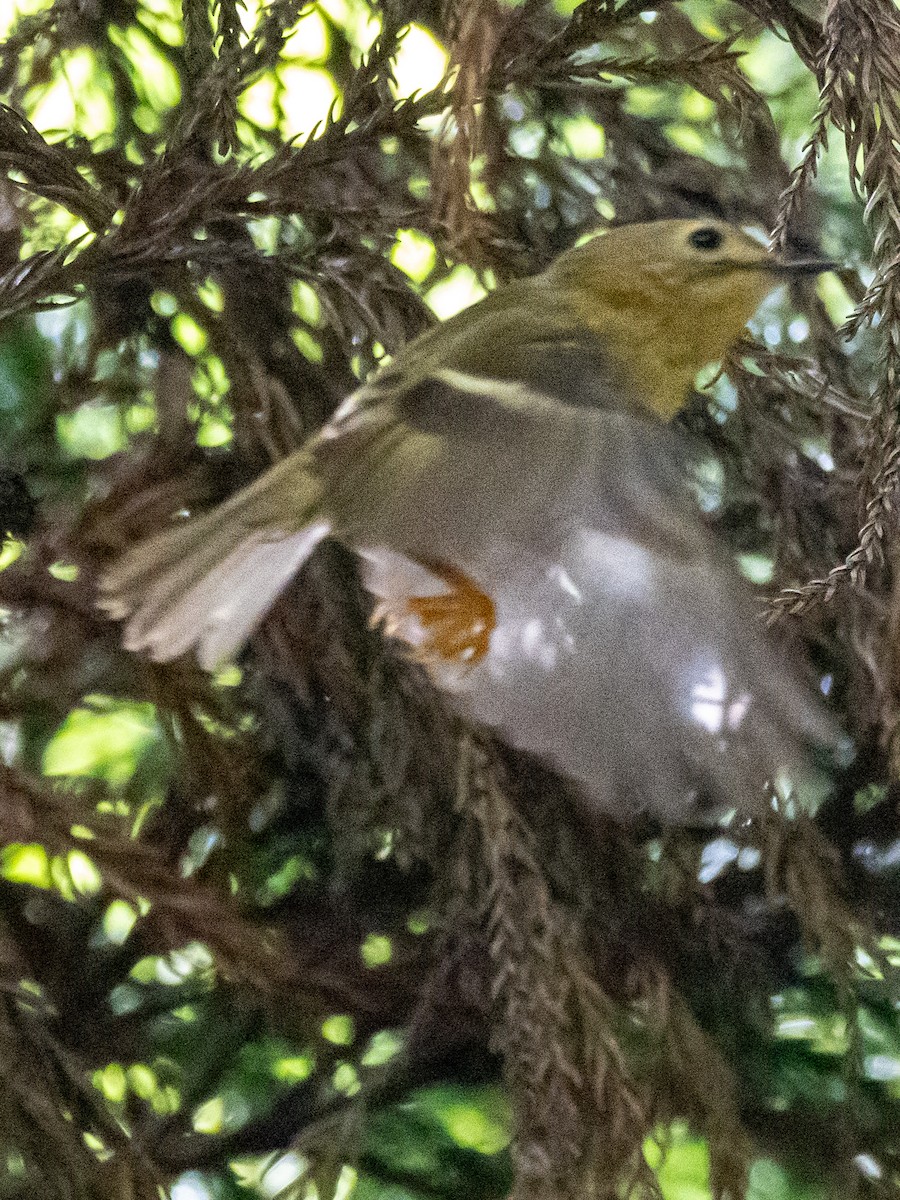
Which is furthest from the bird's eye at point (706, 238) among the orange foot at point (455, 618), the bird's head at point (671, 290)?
the orange foot at point (455, 618)

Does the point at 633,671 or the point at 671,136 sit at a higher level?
the point at 671,136

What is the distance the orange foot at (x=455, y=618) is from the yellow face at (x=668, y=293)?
0.13 metres

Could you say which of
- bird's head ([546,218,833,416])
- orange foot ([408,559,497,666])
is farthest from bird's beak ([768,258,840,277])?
orange foot ([408,559,497,666])

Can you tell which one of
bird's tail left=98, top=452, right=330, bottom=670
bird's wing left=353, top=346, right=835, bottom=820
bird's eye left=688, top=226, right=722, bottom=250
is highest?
bird's tail left=98, top=452, right=330, bottom=670

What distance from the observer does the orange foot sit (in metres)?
0.62

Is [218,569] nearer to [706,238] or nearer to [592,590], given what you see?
[592,590]

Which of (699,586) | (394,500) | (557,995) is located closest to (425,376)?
(394,500)

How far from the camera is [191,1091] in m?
0.57

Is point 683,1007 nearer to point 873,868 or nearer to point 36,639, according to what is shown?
point 873,868

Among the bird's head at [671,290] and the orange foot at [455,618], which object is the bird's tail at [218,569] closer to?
the orange foot at [455,618]

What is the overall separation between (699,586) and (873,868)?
186 mm

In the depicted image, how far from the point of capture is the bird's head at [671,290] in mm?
609

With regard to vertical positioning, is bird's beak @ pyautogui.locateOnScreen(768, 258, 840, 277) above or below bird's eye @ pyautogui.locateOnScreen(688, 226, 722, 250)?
below

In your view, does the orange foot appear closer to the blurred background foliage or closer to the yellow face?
the blurred background foliage
